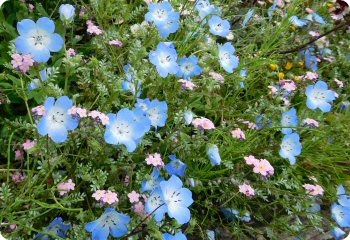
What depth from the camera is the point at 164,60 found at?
191 centimetres

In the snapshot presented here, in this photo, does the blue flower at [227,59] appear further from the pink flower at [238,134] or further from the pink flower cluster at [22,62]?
the pink flower cluster at [22,62]

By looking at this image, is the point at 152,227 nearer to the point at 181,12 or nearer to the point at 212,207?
the point at 212,207

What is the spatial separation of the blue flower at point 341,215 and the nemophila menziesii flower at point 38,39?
1164 mm

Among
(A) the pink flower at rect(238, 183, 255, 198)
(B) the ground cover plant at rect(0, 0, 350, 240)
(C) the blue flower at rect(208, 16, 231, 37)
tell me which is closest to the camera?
(B) the ground cover plant at rect(0, 0, 350, 240)

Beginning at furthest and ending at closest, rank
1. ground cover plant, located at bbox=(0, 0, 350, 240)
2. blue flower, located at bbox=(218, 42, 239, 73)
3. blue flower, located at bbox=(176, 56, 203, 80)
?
blue flower, located at bbox=(218, 42, 239, 73) < blue flower, located at bbox=(176, 56, 203, 80) < ground cover plant, located at bbox=(0, 0, 350, 240)

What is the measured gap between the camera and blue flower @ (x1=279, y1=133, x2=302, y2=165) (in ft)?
6.82

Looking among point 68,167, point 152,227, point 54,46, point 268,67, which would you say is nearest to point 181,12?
point 268,67

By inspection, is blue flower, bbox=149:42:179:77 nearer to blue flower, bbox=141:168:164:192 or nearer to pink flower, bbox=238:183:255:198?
blue flower, bbox=141:168:164:192

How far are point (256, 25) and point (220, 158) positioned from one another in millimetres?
1148

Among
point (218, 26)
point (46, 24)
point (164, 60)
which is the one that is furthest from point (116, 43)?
point (218, 26)

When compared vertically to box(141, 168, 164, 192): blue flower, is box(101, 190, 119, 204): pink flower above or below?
above

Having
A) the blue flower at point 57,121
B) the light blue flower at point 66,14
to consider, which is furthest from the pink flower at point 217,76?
the blue flower at point 57,121

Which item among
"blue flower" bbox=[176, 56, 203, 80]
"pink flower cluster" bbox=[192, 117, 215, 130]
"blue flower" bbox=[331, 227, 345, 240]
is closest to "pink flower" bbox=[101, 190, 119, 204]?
"pink flower cluster" bbox=[192, 117, 215, 130]

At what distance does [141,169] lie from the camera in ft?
5.87
